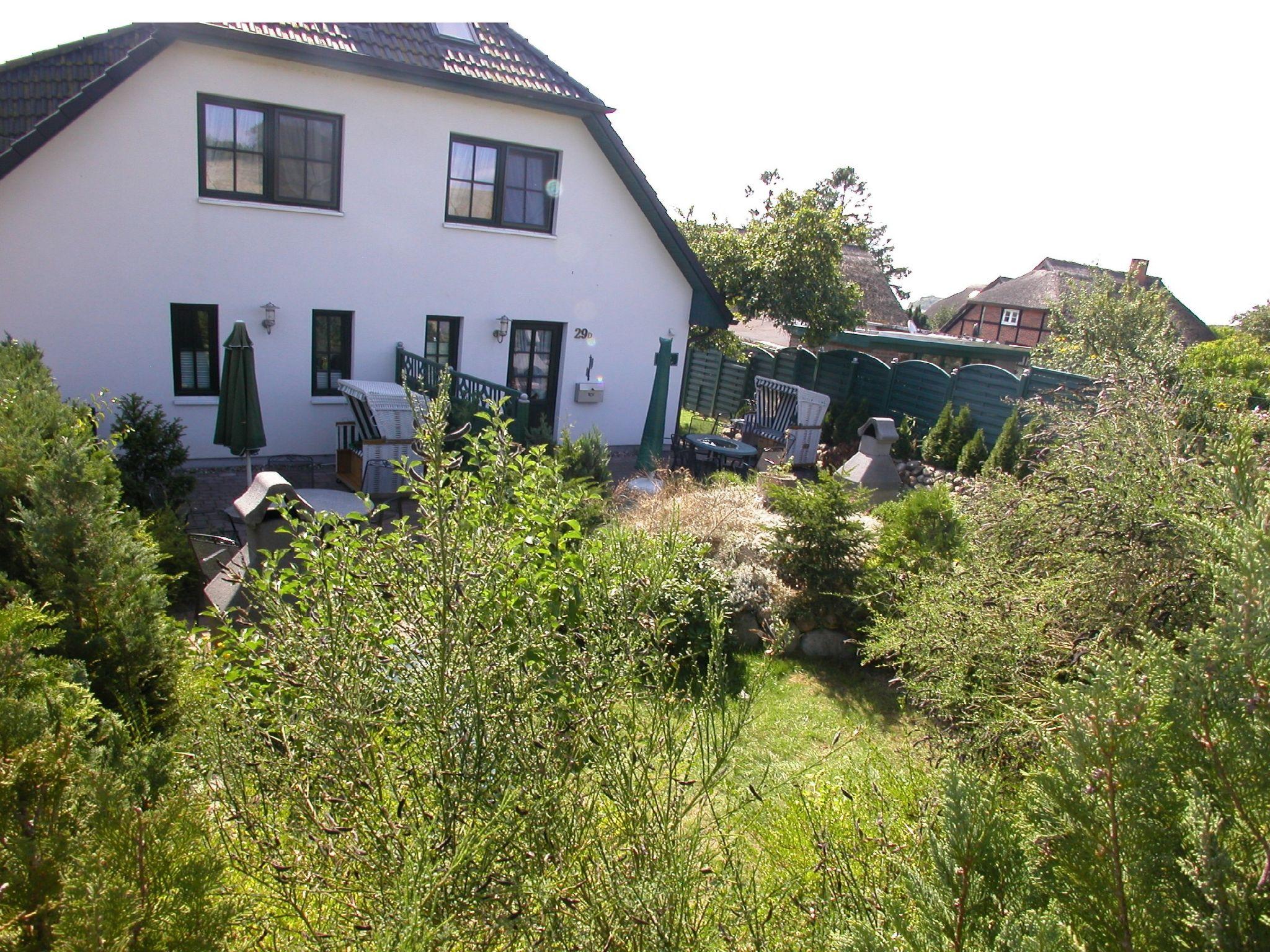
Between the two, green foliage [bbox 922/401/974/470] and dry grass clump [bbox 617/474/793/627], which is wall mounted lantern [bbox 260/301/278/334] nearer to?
dry grass clump [bbox 617/474/793/627]

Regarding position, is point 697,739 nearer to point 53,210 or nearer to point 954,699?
point 954,699

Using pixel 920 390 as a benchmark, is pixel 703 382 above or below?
below

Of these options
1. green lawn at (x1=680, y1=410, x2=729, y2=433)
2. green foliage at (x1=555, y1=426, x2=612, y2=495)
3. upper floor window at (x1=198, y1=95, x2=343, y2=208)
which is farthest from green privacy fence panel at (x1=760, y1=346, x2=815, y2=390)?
upper floor window at (x1=198, y1=95, x2=343, y2=208)

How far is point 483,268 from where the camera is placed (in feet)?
40.9

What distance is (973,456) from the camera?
14047mm

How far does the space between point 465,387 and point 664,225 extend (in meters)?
4.81

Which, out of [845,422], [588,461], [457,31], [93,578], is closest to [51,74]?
[457,31]

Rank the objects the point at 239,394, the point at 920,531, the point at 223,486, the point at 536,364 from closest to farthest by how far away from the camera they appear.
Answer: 1. the point at 920,531
2. the point at 239,394
3. the point at 223,486
4. the point at 536,364

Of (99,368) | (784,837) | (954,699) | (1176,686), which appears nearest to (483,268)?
(99,368)

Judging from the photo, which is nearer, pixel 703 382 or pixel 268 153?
pixel 268 153

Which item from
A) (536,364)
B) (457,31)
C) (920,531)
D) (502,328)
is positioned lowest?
(920,531)

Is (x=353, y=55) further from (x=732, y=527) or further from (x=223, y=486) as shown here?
(x=732, y=527)

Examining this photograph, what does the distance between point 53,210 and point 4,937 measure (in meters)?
10.5

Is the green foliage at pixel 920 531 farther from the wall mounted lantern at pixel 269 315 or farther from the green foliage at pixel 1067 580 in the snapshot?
the wall mounted lantern at pixel 269 315
